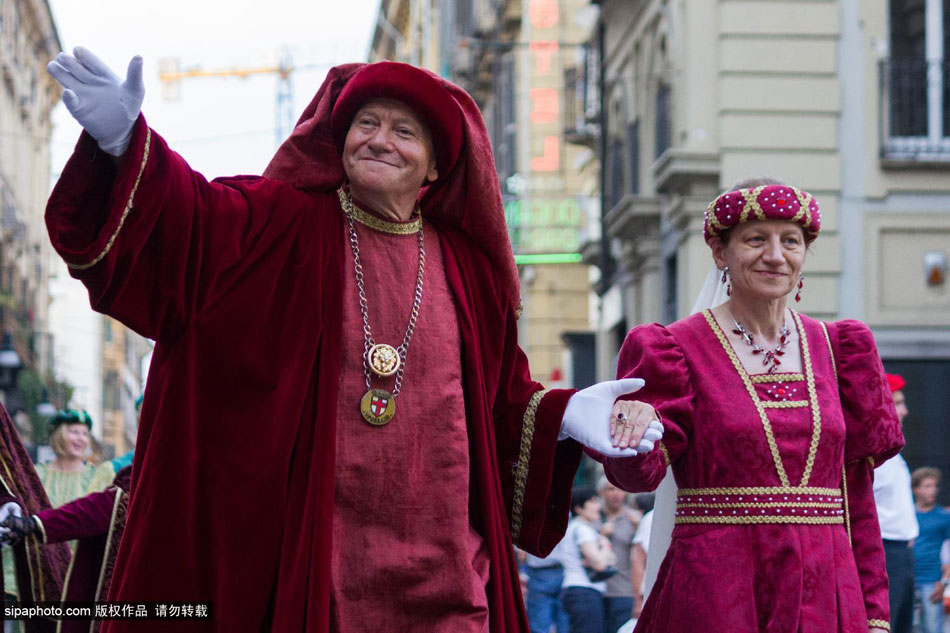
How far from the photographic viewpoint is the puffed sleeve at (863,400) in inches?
187

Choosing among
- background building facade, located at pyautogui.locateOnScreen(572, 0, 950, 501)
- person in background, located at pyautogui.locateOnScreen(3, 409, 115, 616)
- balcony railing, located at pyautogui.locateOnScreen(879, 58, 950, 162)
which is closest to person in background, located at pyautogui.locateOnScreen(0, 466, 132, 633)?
person in background, located at pyautogui.locateOnScreen(3, 409, 115, 616)

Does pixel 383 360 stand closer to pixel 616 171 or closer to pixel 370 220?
pixel 370 220

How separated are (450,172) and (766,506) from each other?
1.33 m

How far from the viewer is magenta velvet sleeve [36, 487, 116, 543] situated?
6074mm

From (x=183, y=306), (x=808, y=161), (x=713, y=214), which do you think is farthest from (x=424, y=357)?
(x=808, y=161)

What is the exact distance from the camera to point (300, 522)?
4031mm

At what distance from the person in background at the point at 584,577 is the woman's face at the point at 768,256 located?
13.5 feet

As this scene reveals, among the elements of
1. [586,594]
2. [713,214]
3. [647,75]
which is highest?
[647,75]

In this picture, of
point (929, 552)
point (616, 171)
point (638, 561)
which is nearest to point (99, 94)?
point (638, 561)

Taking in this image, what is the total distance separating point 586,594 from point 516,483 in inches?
171

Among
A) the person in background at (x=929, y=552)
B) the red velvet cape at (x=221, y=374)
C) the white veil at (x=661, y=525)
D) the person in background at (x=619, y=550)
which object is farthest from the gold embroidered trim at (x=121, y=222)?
the person in background at (x=929, y=552)

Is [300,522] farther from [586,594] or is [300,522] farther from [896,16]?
[896,16]

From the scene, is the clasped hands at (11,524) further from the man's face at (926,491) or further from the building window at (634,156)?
the building window at (634,156)

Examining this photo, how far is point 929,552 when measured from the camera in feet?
30.1
